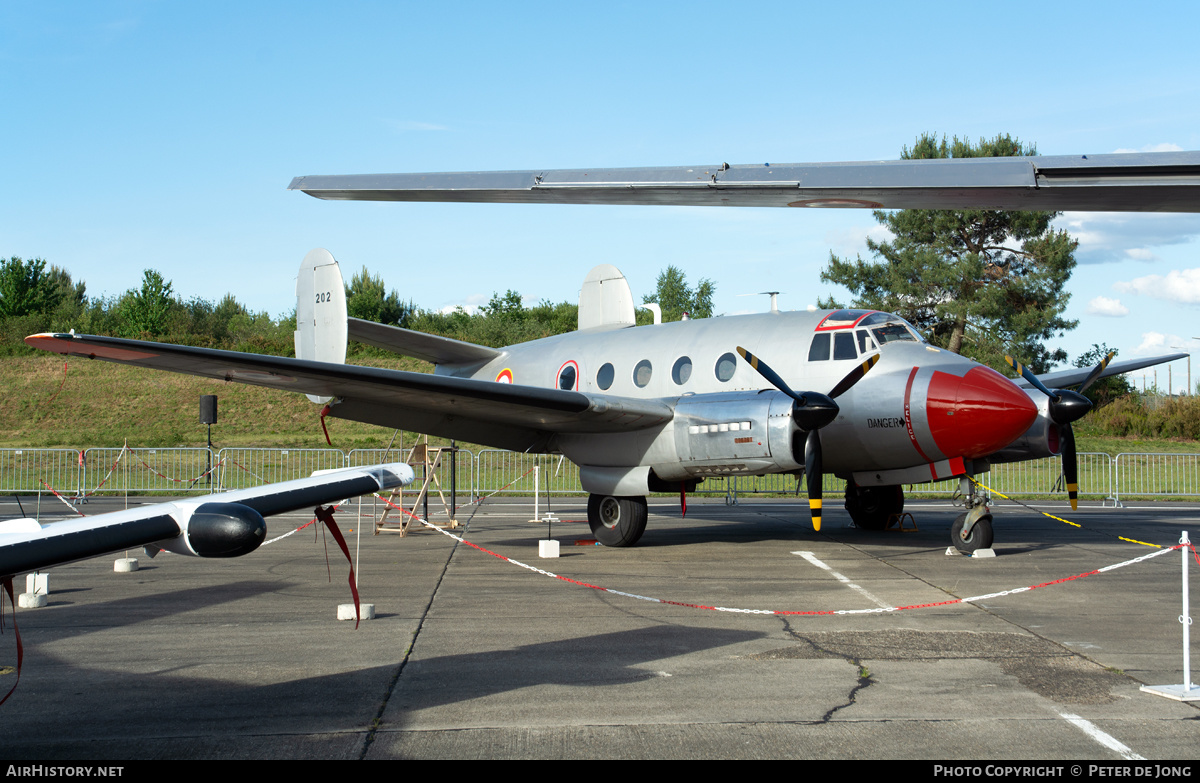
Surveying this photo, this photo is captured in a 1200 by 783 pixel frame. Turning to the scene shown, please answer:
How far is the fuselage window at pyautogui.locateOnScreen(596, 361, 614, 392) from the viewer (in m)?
14.6

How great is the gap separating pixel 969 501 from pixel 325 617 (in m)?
9.14

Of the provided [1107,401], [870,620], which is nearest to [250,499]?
[870,620]

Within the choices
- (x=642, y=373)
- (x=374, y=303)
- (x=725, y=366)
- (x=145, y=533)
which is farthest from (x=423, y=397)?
(x=374, y=303)

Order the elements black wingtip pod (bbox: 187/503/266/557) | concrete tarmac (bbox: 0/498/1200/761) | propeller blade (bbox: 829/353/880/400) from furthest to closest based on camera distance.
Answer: propeller blade (bbox: 829/353/880/400) → concrete tarmac (bbox: 0/498/1200/761) → black wingtip pod (bbox: 187/503/266/557)

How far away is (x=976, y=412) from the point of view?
11242 millimetres

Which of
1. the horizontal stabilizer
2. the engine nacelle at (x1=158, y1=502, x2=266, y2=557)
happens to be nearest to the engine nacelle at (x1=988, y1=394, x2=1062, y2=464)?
the horizontal stabilizer

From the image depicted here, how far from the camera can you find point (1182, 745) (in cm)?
469

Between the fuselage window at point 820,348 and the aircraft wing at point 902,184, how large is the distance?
7.26 metres

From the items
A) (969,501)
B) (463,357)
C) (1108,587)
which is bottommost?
(1108,587)

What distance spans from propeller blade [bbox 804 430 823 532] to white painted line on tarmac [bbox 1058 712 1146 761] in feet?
18.7

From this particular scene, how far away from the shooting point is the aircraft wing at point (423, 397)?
33.7 feet

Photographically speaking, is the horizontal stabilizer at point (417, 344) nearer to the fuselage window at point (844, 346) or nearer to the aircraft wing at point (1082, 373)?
the fuselage window at point (844, 346)

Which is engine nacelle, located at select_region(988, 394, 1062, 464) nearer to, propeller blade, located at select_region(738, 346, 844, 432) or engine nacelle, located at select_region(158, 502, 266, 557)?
propeller blade, located at select_region(738, 346, 844, 432)
